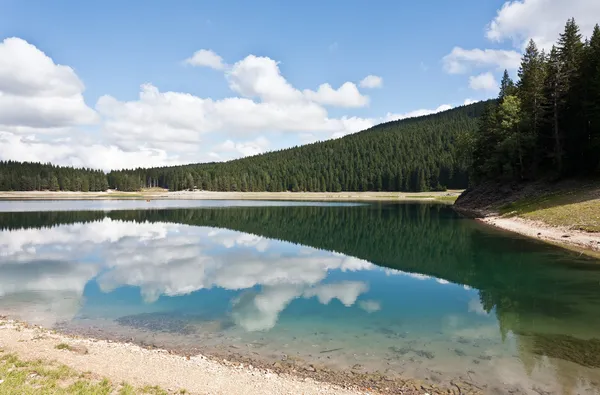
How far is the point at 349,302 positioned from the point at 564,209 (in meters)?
32.2

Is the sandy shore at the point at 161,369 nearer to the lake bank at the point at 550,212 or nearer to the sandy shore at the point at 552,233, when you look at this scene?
the lake bank at the point at 550,212

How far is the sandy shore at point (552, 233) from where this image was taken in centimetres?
3082

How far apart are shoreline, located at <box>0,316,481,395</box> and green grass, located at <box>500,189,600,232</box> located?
102 ft

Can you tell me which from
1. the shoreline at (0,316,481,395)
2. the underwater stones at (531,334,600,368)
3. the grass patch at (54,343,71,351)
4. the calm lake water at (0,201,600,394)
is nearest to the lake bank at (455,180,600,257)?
the calm lake water at (0,201,600,394)

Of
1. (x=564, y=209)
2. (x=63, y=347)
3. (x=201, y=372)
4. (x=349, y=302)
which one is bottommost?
(x=349, y=302)

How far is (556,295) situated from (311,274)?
42.7 feet

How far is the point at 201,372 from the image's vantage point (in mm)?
10555

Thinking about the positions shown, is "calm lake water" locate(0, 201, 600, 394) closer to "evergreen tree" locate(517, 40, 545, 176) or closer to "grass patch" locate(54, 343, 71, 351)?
"grass patch" locate(54, 343, 71, 351)

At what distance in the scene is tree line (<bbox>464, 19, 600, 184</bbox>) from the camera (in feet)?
164

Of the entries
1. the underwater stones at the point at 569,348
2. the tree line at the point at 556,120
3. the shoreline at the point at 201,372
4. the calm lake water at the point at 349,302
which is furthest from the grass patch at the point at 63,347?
the tree line at the point at 556,120

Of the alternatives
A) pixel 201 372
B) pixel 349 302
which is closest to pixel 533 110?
pixel 349 302

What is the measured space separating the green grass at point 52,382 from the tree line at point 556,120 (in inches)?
2099

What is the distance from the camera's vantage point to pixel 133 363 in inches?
429

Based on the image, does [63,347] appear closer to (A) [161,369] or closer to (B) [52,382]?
(B) [52,382]
